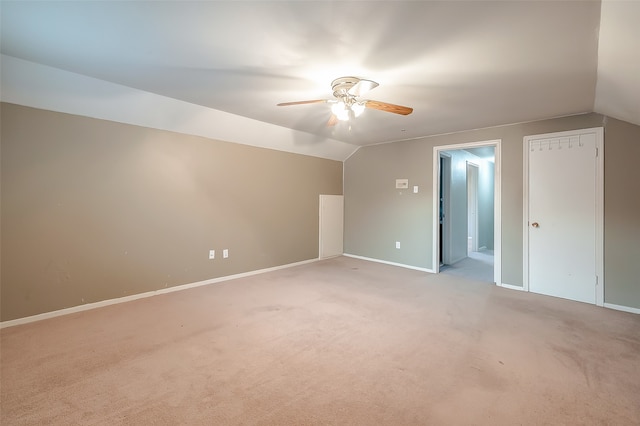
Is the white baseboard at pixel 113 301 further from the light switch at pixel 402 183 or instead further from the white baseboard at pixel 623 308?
the white baseboard at pixel 623 308

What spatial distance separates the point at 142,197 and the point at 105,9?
228cm

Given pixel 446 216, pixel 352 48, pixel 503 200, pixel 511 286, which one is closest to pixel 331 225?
pixel 446 216

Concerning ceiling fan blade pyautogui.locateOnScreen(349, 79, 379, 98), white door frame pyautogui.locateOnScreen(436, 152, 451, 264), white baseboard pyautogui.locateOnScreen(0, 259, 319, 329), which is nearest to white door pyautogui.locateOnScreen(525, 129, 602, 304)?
white door frame pyautogui.locateOnScreen(436, 152, 451, 264)

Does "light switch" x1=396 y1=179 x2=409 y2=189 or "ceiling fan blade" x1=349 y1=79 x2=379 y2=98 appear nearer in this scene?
"ceiling fan blade" x1=349 y1=79 x2=379 y2=98

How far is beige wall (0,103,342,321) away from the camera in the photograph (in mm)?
2748

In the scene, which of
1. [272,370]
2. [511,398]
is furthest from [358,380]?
[511,398]

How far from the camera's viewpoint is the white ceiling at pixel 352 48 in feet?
5.42

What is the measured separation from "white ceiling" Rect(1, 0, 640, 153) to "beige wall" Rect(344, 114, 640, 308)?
0.51m

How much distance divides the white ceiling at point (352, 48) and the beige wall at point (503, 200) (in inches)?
20.1

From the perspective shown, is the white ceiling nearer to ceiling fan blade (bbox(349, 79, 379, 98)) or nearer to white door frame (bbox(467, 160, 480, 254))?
ceiling fan blade (bbox(349, 79, 379, 98))

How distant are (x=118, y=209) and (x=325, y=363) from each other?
294 cm

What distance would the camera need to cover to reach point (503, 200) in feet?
13.4

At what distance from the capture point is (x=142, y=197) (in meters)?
3.49

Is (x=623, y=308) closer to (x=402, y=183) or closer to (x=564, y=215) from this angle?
(x=564, y=215)
